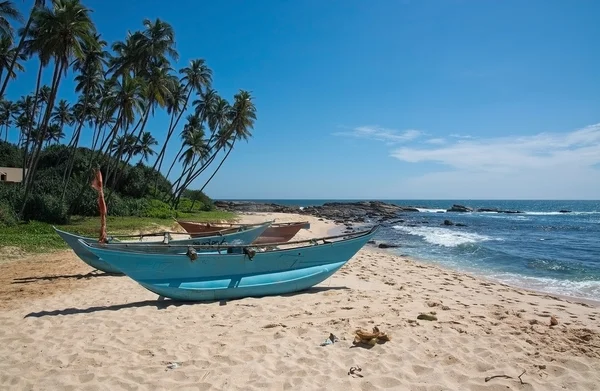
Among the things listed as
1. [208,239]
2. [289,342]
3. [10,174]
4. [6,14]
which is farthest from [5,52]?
[289,342]

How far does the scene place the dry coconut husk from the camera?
4.93m

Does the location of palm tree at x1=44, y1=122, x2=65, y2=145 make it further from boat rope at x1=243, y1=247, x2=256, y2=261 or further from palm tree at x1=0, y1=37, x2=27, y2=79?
boat rope at x1=243, y1=247, x2=256, y2=261

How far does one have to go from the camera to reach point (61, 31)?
17578 millimetres

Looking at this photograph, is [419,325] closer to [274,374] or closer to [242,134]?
[274,374]

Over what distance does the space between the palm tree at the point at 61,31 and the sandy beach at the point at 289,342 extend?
14.4 meters

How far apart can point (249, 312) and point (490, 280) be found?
8.96m

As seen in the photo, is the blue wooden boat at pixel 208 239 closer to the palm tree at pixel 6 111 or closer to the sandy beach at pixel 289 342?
the sandy beach at pixel 289 342

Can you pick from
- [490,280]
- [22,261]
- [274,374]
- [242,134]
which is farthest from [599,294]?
[242,134]

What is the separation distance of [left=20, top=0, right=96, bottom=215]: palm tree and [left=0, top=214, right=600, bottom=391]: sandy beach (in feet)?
47.2

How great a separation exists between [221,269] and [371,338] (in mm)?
3774

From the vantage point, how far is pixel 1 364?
4.53 metres

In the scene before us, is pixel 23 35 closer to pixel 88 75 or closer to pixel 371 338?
pixel 88 75

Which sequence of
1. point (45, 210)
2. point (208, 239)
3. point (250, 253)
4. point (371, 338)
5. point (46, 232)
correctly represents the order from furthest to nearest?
point (45, 210) < point (46, 232) < point (208, 239) < point (250, 253) < point (371, 338)

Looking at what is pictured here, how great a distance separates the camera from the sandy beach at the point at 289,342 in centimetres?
407
